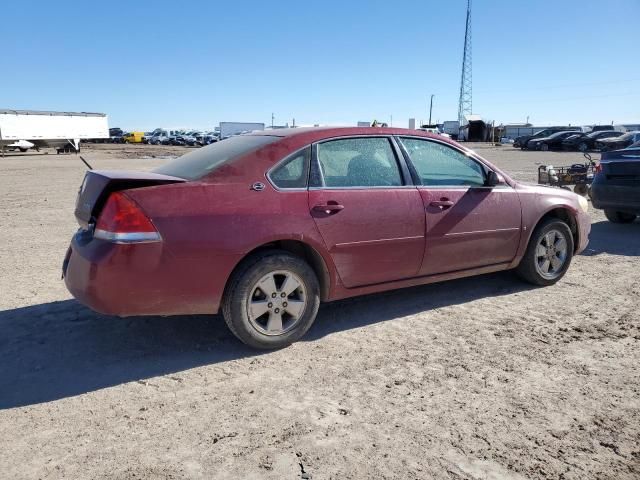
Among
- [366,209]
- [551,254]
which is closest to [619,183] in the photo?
[551,254]

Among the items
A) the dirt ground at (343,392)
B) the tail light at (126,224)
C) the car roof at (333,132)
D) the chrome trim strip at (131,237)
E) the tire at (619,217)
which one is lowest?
the dirt ground at (343,392)

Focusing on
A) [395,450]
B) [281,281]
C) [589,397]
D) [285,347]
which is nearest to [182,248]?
[281,281]

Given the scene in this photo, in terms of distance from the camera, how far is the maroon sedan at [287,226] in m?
3.27

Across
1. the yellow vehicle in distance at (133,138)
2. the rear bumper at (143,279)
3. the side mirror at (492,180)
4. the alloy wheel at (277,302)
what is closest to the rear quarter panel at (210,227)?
the rear bumper at (143,279)

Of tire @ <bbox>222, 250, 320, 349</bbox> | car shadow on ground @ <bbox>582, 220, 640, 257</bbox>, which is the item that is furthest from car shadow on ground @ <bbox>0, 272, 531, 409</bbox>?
car shadow on ground @ <bbox>582, 220, 640, 257</bbox>

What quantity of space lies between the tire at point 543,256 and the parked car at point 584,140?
122ft

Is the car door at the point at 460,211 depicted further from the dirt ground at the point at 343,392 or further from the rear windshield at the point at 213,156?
the rear windshield at the point at 213,156

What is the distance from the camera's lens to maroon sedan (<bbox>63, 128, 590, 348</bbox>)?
3268mm

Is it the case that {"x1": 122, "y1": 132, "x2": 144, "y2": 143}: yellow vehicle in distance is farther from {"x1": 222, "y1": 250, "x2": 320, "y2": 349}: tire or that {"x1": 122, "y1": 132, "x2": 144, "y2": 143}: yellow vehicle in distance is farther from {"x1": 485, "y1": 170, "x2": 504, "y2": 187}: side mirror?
{"x1": 222, "y1": 250, "x2": 320, "y2": 349}: tire

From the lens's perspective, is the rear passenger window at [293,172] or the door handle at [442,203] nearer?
the rear passenger window at [293,172]

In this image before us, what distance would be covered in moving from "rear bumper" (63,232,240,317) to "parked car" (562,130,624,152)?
40.6 meters

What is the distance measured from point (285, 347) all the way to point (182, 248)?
110cm

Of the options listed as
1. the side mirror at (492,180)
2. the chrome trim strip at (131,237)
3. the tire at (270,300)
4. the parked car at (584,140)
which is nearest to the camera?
the chrome trim strip at (131,237)

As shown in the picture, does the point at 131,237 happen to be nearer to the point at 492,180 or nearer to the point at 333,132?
the point at 333,132
